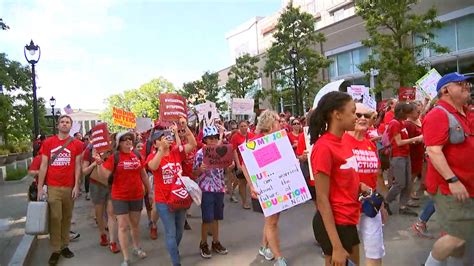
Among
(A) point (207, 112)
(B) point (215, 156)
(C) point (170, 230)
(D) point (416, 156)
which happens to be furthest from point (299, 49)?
(C) point (170, 230)

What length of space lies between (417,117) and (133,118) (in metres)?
6.10

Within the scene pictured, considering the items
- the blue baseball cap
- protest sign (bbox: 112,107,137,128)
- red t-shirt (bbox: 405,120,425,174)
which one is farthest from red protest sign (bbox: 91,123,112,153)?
red t-shirt (bbox: 405,120,425,174)

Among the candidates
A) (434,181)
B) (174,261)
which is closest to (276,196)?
(174,261)

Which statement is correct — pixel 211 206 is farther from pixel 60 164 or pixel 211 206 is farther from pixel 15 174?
pixel 15 174

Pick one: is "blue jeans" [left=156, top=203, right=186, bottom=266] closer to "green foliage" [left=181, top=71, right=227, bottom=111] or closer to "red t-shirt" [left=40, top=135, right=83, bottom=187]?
"red t-shirt" [left=40, top=135, right=83, bottom=187]

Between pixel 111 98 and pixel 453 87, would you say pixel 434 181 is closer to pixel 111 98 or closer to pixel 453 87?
pixel 453 87

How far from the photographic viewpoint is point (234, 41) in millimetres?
77688

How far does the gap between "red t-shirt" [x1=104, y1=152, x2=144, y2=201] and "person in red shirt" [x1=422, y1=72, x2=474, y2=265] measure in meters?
3.68

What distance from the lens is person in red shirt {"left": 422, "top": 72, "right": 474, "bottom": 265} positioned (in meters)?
3.53

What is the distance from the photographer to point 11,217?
970 centimetres

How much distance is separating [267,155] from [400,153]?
124 inches

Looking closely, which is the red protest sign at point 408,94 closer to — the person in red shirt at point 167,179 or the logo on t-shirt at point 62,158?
the person in red shirt at point 167,179

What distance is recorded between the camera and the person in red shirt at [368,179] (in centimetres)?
359

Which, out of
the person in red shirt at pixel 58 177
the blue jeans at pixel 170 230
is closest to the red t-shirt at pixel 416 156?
the blue jeans at pixel 170 230
